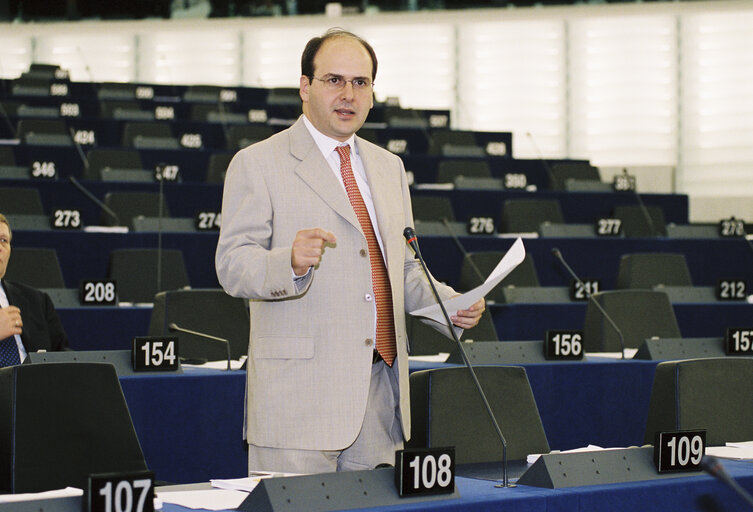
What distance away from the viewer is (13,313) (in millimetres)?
3098

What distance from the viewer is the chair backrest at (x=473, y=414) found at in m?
2.46

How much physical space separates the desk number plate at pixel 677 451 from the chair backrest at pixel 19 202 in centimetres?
492

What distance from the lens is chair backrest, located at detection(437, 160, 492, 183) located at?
8.01 meters

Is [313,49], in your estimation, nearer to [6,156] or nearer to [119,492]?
[119,492]

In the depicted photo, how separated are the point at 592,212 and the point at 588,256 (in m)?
1.18

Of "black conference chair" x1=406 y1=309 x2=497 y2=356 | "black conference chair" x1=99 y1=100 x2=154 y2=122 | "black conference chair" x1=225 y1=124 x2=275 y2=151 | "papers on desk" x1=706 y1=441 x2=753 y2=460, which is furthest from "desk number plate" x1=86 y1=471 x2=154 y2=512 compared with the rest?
"black conference chair" x1=99 y1=100 x2=154 y2=122

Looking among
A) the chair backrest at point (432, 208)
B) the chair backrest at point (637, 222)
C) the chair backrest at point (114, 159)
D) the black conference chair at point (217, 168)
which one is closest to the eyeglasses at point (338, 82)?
the chair backrest at point (432, 208)

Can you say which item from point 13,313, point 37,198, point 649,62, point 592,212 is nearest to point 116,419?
point 13,313

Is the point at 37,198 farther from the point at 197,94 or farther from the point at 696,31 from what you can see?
the point at 696,31

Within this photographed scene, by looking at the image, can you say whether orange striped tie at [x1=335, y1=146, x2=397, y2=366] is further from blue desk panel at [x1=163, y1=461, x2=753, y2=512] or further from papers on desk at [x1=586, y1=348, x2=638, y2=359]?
papers on desk at [x1=586, y1=348, x2=638, y2=359]

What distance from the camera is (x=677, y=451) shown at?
6.33ft

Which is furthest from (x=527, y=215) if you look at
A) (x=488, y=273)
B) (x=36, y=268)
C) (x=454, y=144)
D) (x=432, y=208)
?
(x=36, y=268)

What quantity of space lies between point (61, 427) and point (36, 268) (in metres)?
2.81

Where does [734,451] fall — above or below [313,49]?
below
